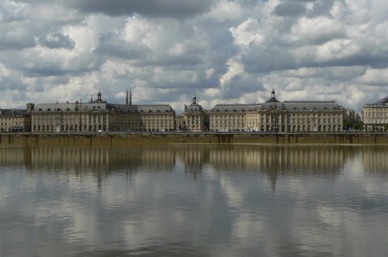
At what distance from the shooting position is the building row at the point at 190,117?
158375 mm

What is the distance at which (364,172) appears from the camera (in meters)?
43.3

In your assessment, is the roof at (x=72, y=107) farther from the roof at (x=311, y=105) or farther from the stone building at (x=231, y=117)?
the roof at (x=311, y=105)

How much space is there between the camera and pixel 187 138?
106 m

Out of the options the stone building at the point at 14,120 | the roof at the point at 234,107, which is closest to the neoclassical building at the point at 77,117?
the stone building at the point at 14,120

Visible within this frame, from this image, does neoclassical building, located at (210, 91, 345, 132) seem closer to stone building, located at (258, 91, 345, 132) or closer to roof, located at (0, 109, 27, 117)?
stone building, located at (258, 91, 345, 132)

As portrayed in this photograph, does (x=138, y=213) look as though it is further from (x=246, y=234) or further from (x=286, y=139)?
(x=286, y=139)

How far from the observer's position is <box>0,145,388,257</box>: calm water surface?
19.8 m

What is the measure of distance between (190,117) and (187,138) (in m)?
68.0

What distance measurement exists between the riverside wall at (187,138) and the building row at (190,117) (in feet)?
158

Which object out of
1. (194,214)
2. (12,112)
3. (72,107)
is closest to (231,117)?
(72,107)

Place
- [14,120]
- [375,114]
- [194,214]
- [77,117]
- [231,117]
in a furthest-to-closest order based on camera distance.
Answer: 1. [375,114]
2. [231,117]
3. [14,120]
4. [77,117]
5. [194,214]

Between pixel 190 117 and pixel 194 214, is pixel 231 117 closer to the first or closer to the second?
pixel 190 117

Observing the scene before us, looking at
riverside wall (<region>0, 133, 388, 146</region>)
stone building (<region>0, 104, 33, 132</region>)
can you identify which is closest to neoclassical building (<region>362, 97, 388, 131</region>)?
riverside wall (<region>0, 133, 388, 146</region>)

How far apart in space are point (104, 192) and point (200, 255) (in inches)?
553
